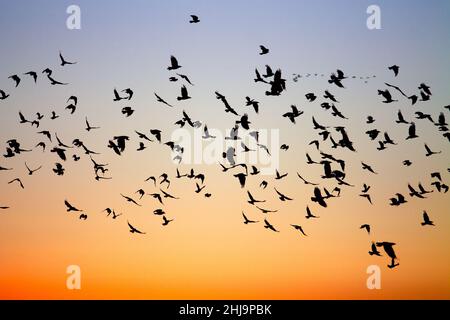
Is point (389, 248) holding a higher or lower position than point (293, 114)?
lower

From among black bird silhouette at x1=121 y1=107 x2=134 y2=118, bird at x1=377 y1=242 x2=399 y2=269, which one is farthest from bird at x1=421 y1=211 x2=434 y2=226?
black bird silhouette at x1=121 y1=107 x2=134 y2=118

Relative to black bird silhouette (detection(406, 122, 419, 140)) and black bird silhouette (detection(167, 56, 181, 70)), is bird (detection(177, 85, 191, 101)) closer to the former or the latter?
black bird silhouette (detection(167, 56, 181, 70))

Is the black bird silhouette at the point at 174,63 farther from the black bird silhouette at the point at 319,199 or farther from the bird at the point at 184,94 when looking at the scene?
the black bird silhouette at the point at 319,199

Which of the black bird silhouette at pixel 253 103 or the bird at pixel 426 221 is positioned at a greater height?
the black bird silhouette at pixel 253 103

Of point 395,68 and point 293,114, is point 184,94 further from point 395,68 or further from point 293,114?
point 395,68

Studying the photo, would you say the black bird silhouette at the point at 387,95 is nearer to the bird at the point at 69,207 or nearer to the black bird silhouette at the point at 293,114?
the black bird silhouette at the point at 293,114

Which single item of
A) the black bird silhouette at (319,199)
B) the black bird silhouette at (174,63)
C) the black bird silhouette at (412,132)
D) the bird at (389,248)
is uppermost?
the black bird silhouette at (174,63)

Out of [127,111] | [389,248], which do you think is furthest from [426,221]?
[127,111]

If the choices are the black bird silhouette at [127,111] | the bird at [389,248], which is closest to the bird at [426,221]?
the bird at [389,248]

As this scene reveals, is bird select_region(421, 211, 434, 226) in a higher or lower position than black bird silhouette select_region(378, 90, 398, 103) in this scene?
lower
